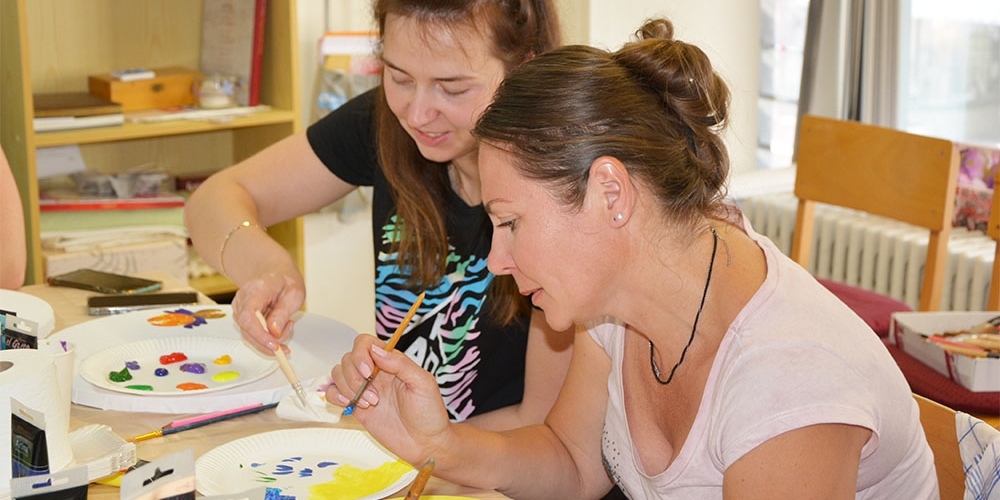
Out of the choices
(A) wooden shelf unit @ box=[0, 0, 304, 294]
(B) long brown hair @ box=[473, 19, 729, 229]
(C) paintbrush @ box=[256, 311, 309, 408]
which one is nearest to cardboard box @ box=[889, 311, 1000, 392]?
(B) long brown hair @ box=[473, 19, 729, 229]

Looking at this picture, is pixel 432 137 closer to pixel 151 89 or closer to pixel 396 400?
pixel 396 400

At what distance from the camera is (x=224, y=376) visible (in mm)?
1399

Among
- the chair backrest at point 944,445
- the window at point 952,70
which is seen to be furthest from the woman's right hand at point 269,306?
the window at point 952,70

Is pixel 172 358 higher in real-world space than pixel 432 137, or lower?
lower

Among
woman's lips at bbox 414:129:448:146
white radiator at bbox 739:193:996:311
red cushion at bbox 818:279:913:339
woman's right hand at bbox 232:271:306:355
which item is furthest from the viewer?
white radiator at bbox 739:193:996:311

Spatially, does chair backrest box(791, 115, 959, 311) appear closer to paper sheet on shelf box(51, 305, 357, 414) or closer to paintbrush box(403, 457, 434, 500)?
paper sheet on shelf box(51, 305, 357, 414)

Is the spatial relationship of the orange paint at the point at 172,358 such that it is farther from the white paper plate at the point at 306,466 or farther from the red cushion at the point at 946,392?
the red cushion at the point at 946,392

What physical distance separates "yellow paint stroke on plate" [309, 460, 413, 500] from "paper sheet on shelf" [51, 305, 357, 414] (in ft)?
0.72

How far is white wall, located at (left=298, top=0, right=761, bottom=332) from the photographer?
329cm

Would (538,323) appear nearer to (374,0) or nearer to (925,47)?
(374,0)

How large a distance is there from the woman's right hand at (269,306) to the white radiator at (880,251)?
2094mm

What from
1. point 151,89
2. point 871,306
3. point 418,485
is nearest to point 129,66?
point 151,89

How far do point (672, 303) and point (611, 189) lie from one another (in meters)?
0.16

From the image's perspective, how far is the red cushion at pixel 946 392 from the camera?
2035 mm
